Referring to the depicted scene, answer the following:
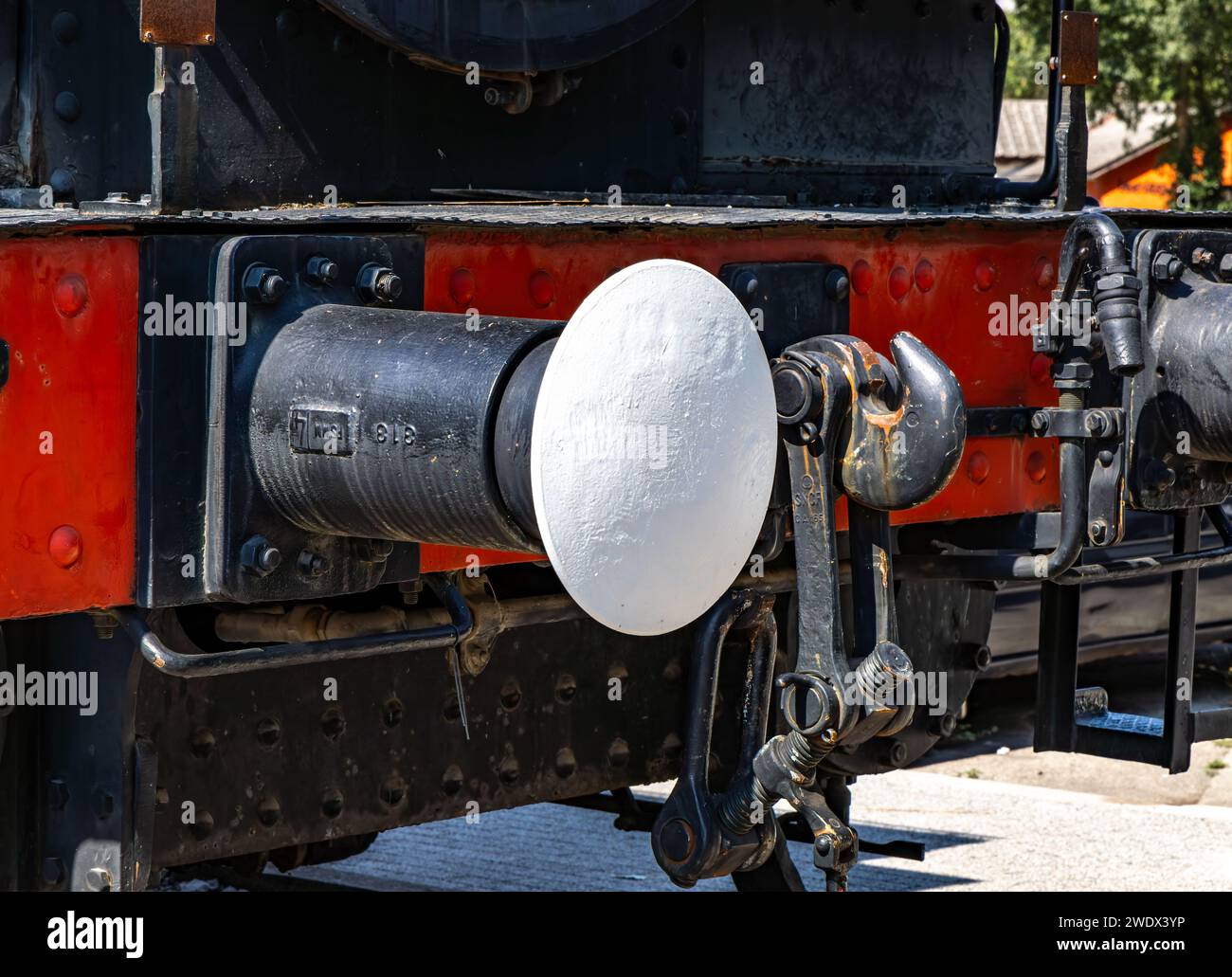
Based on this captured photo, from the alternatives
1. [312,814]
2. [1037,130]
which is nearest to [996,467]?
[312,814]

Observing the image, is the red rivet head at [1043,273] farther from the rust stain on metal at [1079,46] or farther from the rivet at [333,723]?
the rivet at [333,723]

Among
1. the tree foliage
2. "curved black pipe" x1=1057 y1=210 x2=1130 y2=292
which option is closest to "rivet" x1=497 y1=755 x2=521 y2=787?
"curved black pipe" x1=1057 y1=210 x2=1130 y2=292

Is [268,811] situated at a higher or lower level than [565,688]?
lower

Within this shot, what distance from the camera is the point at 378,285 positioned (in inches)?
98.7

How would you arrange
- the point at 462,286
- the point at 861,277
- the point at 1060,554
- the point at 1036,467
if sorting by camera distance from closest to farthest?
the point at 462,286, the point at 861,277, the point at 1060,554, the point at 1036,467

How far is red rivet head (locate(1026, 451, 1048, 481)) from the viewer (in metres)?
3.52

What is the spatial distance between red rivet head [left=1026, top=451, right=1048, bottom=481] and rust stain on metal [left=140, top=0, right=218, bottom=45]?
1.78m

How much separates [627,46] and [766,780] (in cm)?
142

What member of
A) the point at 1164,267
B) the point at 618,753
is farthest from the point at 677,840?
the point at 1164,267

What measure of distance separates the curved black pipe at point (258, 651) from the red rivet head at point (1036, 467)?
4.41 ft

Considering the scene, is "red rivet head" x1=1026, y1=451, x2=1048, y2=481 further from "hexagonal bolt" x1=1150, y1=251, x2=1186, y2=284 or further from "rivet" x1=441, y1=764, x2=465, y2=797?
"rivet" x1=441, y1=764, x2=465, y2=797

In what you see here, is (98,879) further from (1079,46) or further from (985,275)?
(1079,46)

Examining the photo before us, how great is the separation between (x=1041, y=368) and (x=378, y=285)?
4.95 ft

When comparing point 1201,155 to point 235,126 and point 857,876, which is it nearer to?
point 857,876
